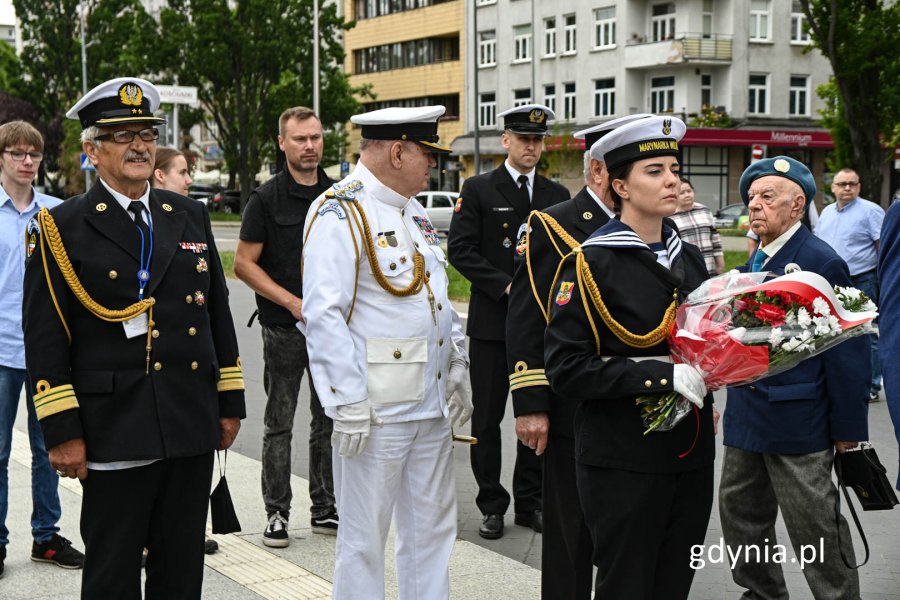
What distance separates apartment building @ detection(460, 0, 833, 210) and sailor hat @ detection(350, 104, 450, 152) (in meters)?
40.9

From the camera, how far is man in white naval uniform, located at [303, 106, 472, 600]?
14.4 feet

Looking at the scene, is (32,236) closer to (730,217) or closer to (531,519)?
(531,519)

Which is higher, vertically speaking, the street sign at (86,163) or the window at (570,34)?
the window at (570,34)

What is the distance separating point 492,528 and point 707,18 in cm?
4517

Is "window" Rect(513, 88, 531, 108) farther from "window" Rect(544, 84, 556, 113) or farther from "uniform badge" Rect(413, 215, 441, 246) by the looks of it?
"uniform badge" Rect(413, 215, 441, 246)

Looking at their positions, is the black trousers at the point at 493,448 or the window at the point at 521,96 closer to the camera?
the black trousers at the point at 493,448

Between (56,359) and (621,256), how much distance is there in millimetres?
1951

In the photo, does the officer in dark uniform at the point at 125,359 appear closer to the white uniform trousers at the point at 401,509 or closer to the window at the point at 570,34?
the white uniform trousers at the point at 401,509

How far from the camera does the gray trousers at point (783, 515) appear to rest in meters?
4.72

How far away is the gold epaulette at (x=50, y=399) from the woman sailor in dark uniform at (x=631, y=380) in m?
1.65

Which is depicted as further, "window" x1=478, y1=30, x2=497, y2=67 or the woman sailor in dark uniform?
"window" x1=478, y1=30, x2=497, y2=67

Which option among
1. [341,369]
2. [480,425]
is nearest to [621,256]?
[341,369]

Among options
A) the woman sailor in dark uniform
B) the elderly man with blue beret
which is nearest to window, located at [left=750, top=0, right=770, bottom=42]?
the elderly man with blue beret

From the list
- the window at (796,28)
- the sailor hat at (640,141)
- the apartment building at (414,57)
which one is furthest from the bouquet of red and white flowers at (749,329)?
the apartment building at (414,57)
